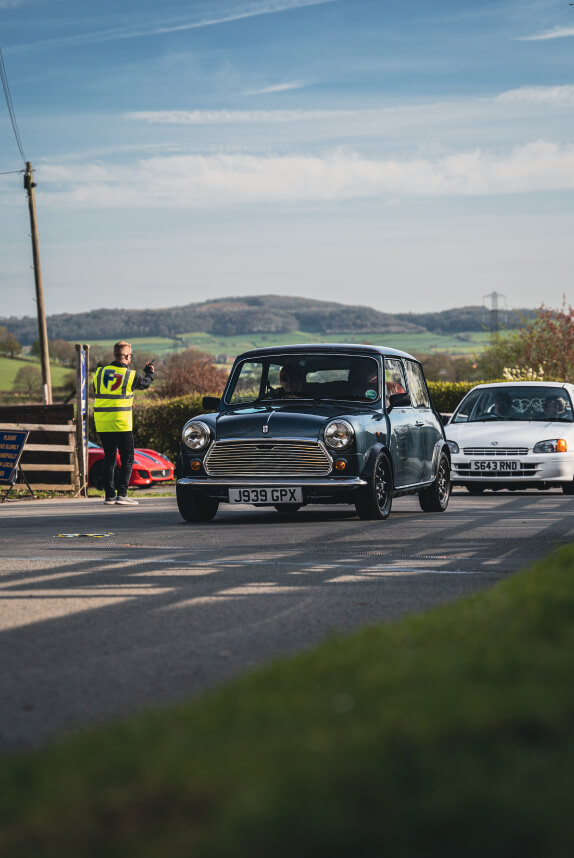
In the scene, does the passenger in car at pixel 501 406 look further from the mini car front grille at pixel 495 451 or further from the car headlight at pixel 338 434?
the car headlight at pixel 338 434

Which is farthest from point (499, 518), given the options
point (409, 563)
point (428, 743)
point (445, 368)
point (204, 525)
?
point (445, 368)

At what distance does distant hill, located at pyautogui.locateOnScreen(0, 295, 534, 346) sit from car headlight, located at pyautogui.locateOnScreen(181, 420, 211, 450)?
364 ft

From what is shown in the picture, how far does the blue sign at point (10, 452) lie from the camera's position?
19047 mm

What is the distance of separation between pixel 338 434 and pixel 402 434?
1.49 metres

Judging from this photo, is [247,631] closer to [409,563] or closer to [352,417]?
[409,563]

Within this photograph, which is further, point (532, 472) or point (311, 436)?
point (532, 472)

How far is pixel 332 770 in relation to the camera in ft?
10.1

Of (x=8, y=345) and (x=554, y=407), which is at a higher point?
(x=8, y=345)

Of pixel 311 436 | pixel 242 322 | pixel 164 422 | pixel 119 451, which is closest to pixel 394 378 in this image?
pixel 311 436

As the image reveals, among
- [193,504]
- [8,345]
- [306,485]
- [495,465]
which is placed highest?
[8,345]

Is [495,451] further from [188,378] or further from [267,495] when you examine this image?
[188,378]

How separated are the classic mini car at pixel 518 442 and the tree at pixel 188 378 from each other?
97.1 feet

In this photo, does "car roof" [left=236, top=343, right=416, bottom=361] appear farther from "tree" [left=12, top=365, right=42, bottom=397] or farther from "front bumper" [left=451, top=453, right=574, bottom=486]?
"tree" [left=12, top=365, right=42, bottom=397]

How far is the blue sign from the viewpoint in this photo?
19.0 metres
